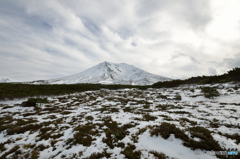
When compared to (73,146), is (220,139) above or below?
above

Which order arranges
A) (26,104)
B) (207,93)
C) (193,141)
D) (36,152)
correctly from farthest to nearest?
(207,93) < (26,104) < (36,152) < (193,141)

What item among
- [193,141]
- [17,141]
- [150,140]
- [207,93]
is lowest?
[17,141]

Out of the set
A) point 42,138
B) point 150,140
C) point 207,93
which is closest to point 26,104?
point 42,138

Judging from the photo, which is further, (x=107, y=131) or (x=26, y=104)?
(x=26, y=104)

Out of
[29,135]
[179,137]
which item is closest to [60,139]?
[29,135]

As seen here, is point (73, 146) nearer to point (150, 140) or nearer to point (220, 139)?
point (150, 140)

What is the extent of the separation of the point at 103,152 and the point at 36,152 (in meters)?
4.01

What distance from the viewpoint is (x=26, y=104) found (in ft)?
50.4

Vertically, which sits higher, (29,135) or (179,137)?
(179,137)

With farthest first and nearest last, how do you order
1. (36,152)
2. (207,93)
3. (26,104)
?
(207,93), (26,104), (36,152)

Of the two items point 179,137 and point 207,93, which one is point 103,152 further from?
point 207,93

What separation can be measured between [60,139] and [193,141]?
843 cm

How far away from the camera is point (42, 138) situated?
23.0 ft

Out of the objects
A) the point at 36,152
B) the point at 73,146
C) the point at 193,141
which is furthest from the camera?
the point at 73,146
